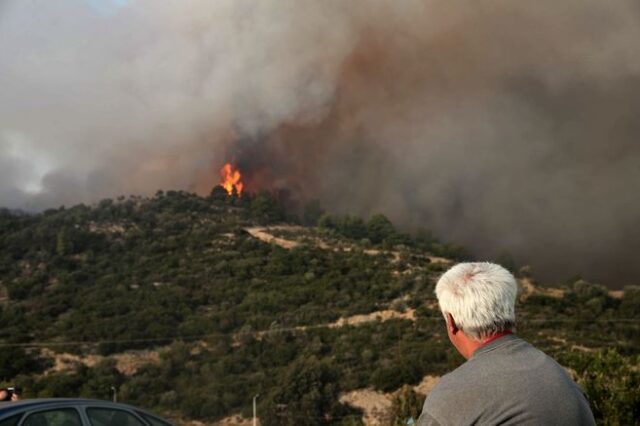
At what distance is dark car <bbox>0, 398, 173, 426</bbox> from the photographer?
17.3 feet

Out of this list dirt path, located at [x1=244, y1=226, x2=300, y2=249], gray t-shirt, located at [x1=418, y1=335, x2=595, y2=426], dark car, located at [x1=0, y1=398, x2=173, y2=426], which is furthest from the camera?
dirt path, located at [x1=244, y1=226, x2=300, y2=249]

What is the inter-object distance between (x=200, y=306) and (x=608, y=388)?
2563cm

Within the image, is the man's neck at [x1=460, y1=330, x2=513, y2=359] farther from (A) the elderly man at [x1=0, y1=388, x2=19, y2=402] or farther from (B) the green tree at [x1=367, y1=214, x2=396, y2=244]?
(B) the green tree at [x1=367, y1=214, x2=396, y2=244]

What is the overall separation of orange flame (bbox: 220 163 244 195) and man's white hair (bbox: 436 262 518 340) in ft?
179

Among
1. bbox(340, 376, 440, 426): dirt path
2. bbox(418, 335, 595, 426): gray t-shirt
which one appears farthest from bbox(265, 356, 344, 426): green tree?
bbox(418, 335, 595, 426): gray t-shirt

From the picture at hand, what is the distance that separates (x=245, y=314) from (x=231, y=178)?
2468cm

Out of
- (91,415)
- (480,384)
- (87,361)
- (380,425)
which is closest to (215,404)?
(380,425)

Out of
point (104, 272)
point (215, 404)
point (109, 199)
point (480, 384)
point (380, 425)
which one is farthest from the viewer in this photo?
point (109, 199)

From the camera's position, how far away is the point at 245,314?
35531mm

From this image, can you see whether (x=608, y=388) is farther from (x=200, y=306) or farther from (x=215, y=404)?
(x=200, y=306)

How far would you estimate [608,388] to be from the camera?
13.5m

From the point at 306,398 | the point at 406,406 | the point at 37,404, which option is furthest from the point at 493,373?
the point at 306,398

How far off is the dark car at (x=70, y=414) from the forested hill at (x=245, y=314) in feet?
31.2

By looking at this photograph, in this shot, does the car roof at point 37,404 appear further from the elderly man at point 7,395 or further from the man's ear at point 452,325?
the man's ear at point 452,325
